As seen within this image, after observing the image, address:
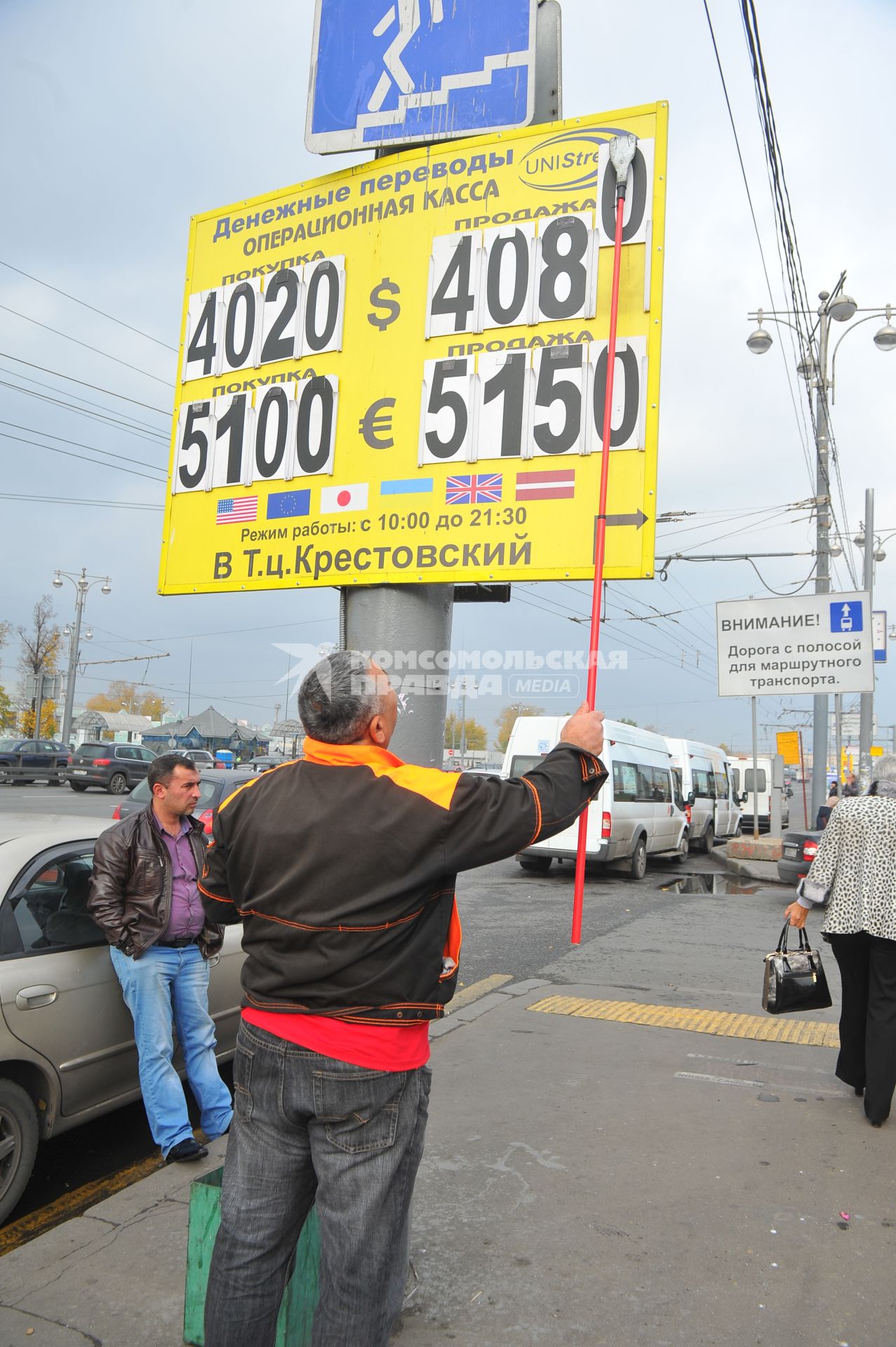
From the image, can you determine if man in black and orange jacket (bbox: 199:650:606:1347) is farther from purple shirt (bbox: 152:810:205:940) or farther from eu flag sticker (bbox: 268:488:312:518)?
purple shirt (bbox: 152:810:205:940)

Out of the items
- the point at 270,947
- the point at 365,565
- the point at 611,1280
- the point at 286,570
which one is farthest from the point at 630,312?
the point at 611,1280

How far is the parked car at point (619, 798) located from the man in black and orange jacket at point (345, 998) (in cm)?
1266

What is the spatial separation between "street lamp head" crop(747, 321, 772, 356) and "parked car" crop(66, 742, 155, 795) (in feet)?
84.4

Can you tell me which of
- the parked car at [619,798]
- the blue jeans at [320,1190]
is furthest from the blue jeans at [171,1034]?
the parked car at [619,798]

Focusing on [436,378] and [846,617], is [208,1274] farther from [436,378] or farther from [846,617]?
[846,617]

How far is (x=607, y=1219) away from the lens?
11.2ft

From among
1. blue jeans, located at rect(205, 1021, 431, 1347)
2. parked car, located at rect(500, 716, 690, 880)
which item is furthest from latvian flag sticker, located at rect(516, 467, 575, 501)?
parked car, located at rect(500, 716, 690, 880)

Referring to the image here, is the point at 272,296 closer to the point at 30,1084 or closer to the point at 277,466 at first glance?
the point at 277,466

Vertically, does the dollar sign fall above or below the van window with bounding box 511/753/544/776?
above

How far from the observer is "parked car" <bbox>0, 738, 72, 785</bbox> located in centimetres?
3662

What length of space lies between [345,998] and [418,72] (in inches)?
149

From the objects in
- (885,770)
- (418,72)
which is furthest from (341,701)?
(885,770)

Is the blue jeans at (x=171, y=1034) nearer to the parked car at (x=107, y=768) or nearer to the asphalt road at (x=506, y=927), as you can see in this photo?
the asphalt road at (x=506, y=927)

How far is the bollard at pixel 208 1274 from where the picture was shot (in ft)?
8.38
